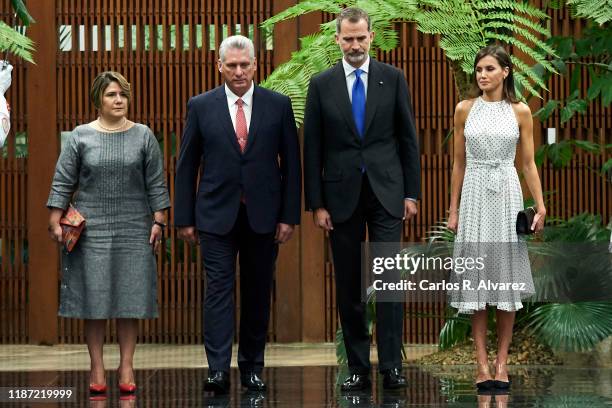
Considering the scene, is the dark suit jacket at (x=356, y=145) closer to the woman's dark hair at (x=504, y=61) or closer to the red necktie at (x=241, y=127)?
the red necktie at (x=241, y=127)

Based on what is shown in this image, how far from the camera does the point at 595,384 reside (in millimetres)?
7977

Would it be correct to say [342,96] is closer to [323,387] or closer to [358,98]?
[358,98]

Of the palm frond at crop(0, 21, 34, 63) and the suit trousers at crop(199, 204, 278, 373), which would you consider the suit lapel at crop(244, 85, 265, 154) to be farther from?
the palm frond at crop(0, 21, 34, 63)

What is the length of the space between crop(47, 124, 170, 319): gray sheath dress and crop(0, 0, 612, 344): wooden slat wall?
4.14 meters

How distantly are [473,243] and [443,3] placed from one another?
227 centimetres

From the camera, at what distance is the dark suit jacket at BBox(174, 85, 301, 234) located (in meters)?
7.57

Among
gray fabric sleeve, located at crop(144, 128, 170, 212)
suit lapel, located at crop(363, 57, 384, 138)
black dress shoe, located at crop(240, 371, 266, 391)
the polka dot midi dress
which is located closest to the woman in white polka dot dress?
the polka dot midi dress

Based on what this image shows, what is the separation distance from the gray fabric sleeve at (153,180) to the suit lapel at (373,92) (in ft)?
3.93

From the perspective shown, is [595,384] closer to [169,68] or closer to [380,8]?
[380,8]

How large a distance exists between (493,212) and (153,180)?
193 centimetres

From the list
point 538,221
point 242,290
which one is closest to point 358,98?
point 538,221

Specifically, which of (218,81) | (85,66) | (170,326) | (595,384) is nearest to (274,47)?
(218,81)

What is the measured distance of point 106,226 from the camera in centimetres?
753

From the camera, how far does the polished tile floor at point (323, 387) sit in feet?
23.5
